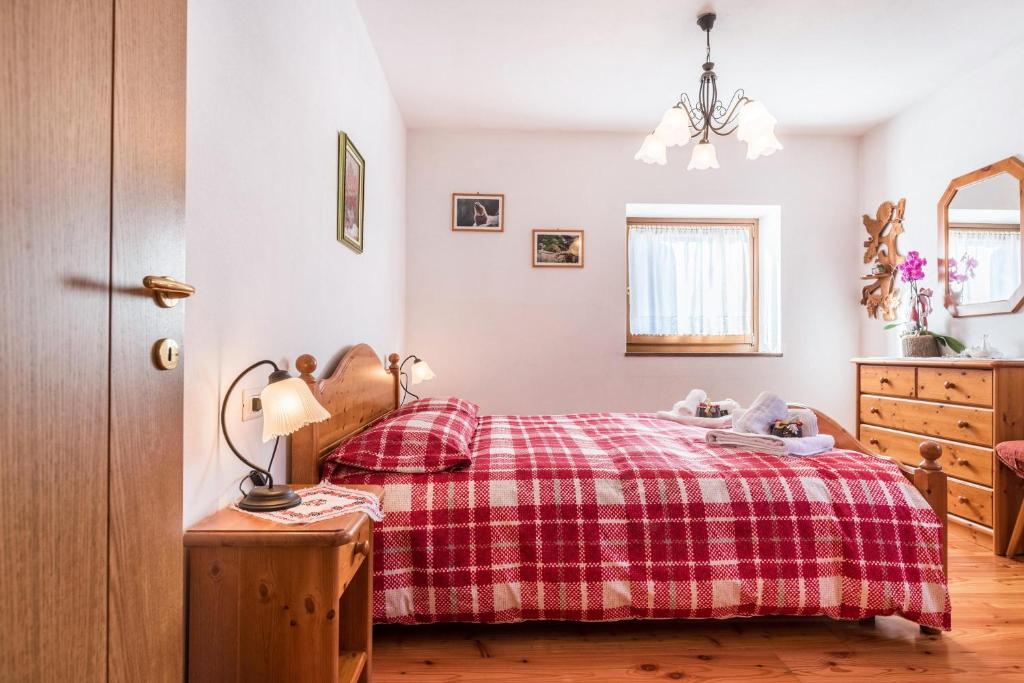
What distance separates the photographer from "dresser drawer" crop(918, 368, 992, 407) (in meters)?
2.78

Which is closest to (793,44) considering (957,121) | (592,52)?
(592,52)

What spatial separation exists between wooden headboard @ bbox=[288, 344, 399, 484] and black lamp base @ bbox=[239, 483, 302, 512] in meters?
0.40

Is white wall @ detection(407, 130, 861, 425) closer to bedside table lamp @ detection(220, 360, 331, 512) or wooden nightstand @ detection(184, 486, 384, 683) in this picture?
bedside table lamp @ detection(220, 360, 331, 512)

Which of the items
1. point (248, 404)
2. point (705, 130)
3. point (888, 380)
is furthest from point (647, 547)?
point (888, 380)

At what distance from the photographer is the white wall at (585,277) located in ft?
14.0

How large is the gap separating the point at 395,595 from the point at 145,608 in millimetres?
1104

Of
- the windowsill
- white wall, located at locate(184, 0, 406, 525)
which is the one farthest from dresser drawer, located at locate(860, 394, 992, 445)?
white wall, located at locate(184, 0, 406, 525)

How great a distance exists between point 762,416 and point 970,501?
149 centimetres

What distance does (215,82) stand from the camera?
1.35m

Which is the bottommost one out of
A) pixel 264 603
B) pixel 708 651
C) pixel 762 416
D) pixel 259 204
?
pixel 708 651

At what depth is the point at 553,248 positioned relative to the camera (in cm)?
427

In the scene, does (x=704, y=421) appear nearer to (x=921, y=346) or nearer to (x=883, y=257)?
(x=921, y=346)

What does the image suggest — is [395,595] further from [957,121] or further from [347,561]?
[957,121]

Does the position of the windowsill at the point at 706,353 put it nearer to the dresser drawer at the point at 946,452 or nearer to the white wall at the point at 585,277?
the white wall at the point at 585,277
